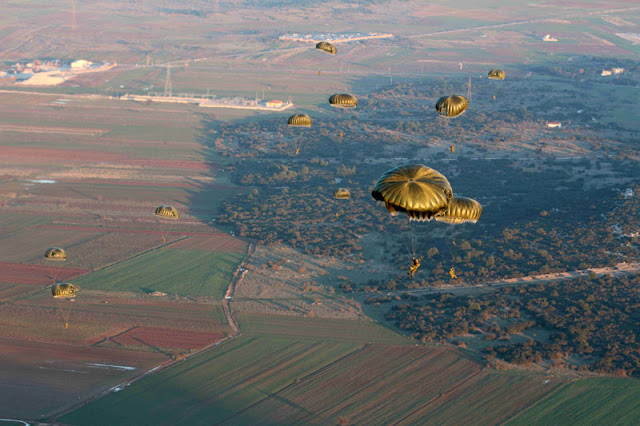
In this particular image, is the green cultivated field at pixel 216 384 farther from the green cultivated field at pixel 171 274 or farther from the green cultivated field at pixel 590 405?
the green cultivated field at pixel 590 405

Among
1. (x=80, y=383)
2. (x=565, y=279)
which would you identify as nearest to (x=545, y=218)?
(x=565, y=279)

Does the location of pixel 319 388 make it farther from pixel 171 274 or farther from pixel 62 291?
pixel 171 274

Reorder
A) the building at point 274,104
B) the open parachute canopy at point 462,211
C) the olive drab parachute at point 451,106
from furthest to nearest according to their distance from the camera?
1. the building at point 274,104
2. the olive drab parachute at point 451,106
3. the open parachute canopy at point 462,211

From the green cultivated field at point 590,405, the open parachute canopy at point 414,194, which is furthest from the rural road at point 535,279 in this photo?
the open parachute canopy at point 414,194

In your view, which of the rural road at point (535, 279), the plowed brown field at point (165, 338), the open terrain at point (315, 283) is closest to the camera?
the open terrain at point (315, 283)

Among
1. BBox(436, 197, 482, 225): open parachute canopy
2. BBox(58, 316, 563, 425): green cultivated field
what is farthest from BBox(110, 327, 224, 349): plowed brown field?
BBox(436, 197, 482, 225): open parachute canopy

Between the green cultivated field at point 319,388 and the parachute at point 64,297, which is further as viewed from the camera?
the parachute at point 64,297

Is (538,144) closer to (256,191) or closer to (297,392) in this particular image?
(256,191)
